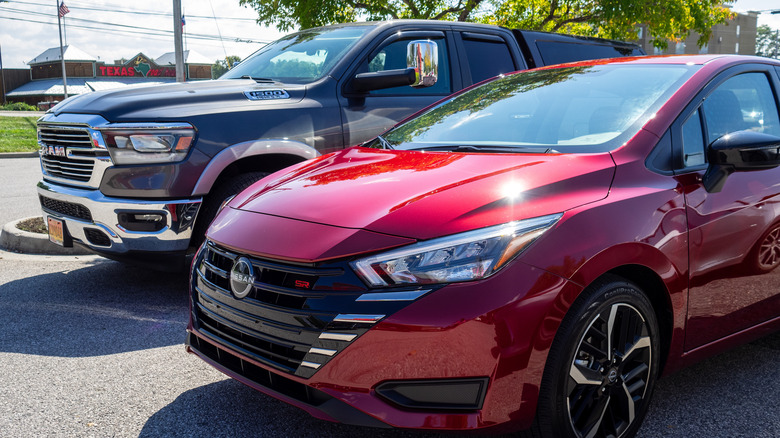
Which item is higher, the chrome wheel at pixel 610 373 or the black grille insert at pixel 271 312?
the black grille insert at pixel 271 312

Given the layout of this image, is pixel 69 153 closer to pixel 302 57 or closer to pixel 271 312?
pixel 302 57

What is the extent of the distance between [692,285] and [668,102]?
0.79m

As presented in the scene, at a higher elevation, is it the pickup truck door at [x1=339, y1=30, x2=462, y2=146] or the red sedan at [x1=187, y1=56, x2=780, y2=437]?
the pickup truck door at [x1=339, y1=30, x2=462, y2=146]

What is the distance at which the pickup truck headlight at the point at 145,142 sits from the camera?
14.2 ft

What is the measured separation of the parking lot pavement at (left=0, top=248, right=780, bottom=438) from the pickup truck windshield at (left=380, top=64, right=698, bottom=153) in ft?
4.20

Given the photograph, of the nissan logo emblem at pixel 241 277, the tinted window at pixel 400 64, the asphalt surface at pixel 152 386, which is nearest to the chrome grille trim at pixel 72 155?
the asphalt surface at pixel 152 386

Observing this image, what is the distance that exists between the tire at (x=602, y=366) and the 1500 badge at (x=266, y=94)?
120 inches

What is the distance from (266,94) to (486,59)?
2324mm

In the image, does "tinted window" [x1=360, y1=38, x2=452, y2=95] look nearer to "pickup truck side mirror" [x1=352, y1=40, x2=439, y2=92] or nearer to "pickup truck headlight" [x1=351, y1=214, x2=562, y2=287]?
"pickup truck side mirror" [x1=352, y1=40, x2=439, y2=92]

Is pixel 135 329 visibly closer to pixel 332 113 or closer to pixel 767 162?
pixel 332 113

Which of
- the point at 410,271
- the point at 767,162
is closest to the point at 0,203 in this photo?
the point at 410,271

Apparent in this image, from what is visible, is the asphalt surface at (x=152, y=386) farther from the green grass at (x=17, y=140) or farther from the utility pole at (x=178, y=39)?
the green grass at (x=17, y=140)

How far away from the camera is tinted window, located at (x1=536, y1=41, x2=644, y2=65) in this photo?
22.8 ft

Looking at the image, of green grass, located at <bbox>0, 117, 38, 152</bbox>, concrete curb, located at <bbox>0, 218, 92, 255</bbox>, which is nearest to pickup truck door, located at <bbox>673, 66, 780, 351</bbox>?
concrete curb, located at <bbox>0, 218, 92, 255</bbox>
